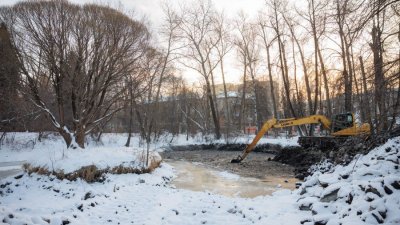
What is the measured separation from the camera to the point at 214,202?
32.8 ft

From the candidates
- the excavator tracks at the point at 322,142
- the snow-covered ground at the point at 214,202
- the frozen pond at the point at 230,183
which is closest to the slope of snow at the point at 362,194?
the snow-covered ground at the point at 214,202

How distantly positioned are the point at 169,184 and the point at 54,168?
4.62 metres

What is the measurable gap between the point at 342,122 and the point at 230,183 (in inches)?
346

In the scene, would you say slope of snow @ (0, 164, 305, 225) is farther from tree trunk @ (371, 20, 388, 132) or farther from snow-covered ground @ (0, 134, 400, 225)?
tree trunk @ (371, 20, 388, 132)

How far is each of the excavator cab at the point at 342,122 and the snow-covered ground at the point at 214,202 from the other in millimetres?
10190

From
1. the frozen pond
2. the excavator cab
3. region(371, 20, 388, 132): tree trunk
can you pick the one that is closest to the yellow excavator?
the excavator cab

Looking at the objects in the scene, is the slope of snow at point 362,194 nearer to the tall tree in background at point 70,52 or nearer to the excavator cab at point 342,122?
the excavator cab at point 342,122

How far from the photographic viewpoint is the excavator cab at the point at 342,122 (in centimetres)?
1920

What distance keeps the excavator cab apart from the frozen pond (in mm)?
6229

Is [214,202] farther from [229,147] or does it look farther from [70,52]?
[229,147]

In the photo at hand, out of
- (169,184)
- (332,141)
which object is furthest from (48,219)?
(332,141)

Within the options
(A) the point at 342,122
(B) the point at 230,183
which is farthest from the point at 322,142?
(B) the point at 230,183

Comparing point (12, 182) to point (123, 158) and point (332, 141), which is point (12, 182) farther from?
point (332, 141)

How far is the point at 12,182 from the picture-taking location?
41.0 feet
